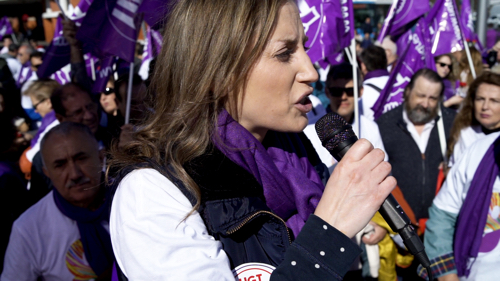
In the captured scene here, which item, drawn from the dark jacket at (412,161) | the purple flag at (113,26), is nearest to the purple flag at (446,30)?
the dark jacket at (412,161)

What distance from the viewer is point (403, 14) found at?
18.5 ft

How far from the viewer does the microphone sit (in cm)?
140

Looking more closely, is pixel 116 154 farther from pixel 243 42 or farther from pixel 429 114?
pixel 429 114

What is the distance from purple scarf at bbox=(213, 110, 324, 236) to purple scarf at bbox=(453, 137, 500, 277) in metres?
1.53

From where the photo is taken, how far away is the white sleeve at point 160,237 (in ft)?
3.85

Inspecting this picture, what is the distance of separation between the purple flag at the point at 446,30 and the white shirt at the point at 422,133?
4.81 ft

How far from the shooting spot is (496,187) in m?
2.66

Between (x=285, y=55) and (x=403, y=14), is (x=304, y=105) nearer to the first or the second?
(x=285, y=55)

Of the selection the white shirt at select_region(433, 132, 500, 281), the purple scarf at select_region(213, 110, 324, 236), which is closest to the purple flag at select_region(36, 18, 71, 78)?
the white shirt at select_region(433, 132, 500, 281)

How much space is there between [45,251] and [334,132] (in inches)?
72.6

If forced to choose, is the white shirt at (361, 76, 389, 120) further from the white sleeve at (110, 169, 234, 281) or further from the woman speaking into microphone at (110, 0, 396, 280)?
the white sleeve at (110, 169, 234, 281)

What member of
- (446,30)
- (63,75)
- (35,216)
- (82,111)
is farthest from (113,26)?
(446,30)

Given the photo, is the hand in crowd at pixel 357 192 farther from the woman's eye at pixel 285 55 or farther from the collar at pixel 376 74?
the collar at pixel 376 74

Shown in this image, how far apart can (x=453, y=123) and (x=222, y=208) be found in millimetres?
3714
